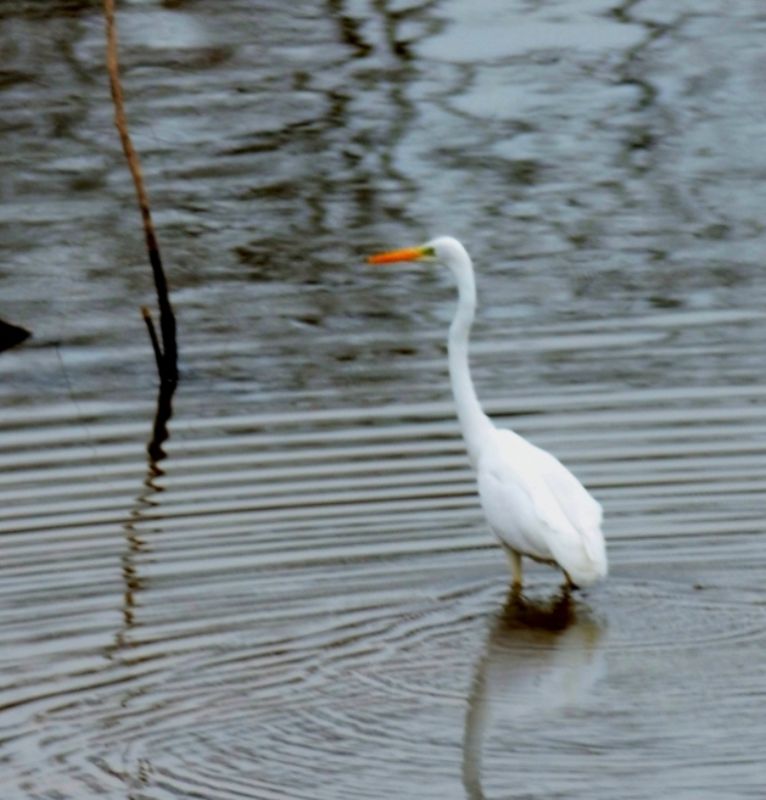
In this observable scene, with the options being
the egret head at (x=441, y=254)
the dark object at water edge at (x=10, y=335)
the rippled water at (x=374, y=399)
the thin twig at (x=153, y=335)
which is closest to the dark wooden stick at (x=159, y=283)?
the thin twig at (x=153, y=335)

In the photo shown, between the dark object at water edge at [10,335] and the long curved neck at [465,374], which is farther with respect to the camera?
the dark object at water edge at [10,335]

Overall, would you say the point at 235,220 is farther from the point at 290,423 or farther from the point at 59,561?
the point at 59,561

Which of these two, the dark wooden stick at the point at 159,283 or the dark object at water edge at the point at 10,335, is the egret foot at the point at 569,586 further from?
the dark object at water edge at the point at 10,335

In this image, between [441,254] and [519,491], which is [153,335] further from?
[519,491]

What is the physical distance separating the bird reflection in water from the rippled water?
3cm

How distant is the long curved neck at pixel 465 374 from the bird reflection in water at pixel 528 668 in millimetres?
935

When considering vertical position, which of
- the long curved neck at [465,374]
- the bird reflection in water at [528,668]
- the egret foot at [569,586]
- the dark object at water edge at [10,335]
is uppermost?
the long curved neck at [465,374]

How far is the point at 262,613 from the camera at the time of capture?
10227mm

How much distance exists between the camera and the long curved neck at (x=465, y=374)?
11.2 m

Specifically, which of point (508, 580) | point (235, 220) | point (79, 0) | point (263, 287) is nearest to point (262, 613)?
point (508, 580)

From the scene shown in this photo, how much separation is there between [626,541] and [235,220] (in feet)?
28.5

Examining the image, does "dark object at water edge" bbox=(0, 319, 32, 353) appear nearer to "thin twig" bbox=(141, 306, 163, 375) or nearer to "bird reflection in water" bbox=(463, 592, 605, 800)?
"thin twig" bbox=(141, 306, 163, 375)

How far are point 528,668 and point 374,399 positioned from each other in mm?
4189

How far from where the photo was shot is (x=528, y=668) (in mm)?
9672
